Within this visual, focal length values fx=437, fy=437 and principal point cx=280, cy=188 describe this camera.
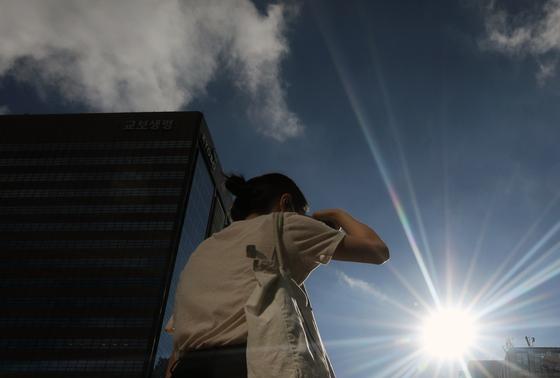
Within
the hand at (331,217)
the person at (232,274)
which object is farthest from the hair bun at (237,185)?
the hand at (331,217)

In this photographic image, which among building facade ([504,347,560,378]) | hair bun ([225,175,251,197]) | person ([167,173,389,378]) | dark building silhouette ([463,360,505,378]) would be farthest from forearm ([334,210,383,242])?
dark building silhouette ([463,360,505,378])

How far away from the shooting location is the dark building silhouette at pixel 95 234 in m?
62.4

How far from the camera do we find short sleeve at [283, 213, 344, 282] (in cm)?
184

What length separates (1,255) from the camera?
70125mm

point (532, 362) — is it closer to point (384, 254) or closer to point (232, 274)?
point (384, 254)

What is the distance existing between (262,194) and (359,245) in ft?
2.10

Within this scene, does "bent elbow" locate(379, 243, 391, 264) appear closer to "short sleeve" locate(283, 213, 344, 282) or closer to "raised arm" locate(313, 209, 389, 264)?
"raised arm" locate(313, 209, 389, 264)

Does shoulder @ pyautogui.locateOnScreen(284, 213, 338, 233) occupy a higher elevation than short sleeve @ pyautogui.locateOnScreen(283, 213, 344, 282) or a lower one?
higher

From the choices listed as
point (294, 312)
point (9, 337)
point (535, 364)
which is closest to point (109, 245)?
point (9, 337)

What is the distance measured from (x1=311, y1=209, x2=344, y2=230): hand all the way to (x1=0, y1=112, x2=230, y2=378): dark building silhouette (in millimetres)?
65588

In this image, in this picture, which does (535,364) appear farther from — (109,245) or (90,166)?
(90,166)

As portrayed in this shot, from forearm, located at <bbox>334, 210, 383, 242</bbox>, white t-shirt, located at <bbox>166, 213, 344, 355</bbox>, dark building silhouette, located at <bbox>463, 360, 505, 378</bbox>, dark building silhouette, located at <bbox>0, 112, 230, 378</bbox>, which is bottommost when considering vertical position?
white t-shirt, located at <bbox>166, 213, 344, 355</bbox>

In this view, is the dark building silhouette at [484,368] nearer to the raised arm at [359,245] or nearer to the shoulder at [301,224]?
the raised arm at [359,245]

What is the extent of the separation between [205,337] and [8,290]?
79.3 m
